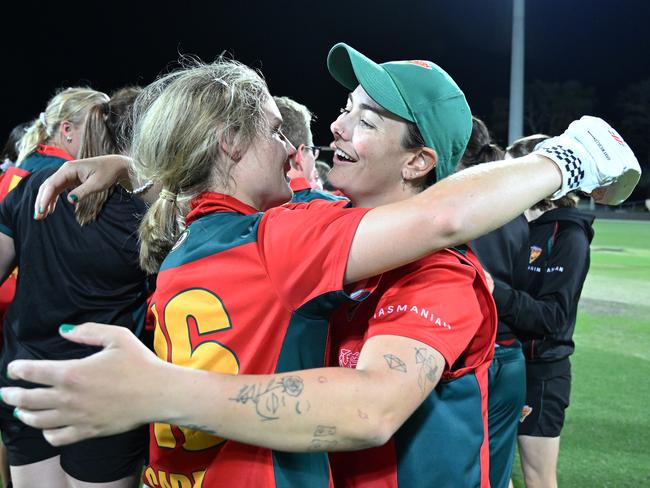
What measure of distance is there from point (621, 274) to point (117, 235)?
11972 millimetres

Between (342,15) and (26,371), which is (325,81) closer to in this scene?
(342,15)

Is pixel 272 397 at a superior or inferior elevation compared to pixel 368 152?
inferior

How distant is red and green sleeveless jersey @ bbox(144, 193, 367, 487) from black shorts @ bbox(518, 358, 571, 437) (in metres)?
2.25

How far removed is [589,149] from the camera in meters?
1.36

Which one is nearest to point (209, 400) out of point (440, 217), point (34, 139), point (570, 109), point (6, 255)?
point (440, 217)

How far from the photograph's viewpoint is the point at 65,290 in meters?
2.63

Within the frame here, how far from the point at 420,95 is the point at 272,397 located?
866 mm

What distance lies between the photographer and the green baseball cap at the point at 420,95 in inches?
60.1

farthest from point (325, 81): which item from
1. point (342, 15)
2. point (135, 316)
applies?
point (135, 316)

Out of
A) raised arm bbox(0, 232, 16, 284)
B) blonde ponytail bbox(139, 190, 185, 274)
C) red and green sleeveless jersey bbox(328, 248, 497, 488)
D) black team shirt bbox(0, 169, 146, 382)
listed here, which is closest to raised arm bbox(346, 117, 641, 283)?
red and green sleeveless jersey bbox(328, 248, 497, 488)

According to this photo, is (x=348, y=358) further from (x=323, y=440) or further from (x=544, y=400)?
(x=544, y=400)

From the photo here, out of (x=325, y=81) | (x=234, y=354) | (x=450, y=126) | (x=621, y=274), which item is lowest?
(x=325, y=81)

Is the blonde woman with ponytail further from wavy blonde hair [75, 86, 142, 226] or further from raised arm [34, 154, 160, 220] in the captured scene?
wavy blonde hair [75, 86, 142, 226]

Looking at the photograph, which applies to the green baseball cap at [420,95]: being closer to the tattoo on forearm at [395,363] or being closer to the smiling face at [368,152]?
the smiling face at [368,152]
